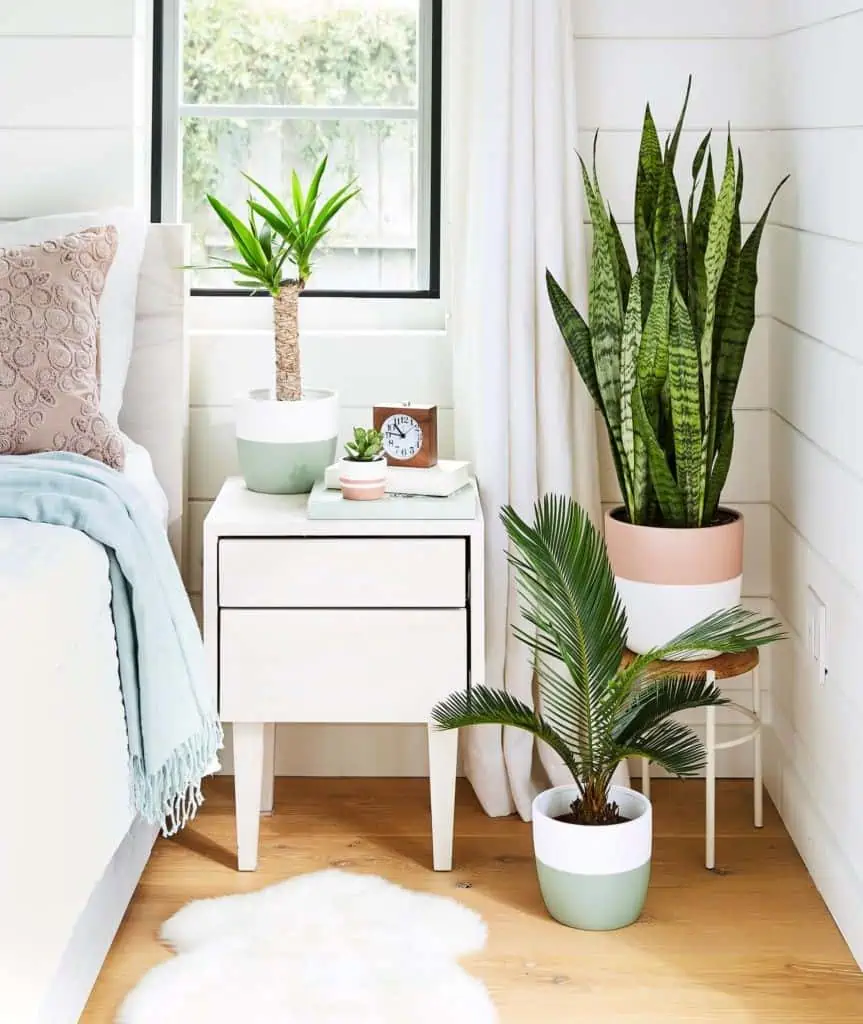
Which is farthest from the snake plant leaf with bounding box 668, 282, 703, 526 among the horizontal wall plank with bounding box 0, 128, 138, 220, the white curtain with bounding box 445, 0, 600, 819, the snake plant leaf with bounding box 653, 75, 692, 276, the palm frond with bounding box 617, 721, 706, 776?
the horizontal wall plank with bounding box 0, 128, 138, 220

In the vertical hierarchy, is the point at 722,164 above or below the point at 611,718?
above

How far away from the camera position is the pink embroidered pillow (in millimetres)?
2301

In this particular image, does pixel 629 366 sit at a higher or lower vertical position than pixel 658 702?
higher

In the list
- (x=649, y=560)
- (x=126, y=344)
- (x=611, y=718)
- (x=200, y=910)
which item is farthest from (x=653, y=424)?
(x=200, y=910)

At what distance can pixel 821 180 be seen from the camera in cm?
238

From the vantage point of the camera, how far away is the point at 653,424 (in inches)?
97.7

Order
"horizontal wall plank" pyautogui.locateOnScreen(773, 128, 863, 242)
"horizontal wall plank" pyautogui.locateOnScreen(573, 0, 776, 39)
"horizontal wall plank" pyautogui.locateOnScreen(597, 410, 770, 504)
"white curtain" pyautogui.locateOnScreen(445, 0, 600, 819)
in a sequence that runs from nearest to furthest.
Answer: "horizontal wall plank" pyautogui.locateOnScreen(773, 128, 863, 242) < "white curtain" pyautogui.locateOnScreen(445, 0, 600, 819) < "horizontal wall plank" pyautogui.locateOnScreen(573, 0, 776, 39) < "horizontal wall plank" pyautogui.locateOnScreen(597, 410, 770, 504)

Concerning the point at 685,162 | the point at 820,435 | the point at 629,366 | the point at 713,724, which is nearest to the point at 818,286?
the point at 820,435

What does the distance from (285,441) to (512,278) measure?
1.83 feet

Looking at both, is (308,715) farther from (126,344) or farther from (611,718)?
(126,344)

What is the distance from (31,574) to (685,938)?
1248 mm

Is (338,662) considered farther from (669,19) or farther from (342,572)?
(669,19)

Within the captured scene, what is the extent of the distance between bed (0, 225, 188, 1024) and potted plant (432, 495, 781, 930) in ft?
2.00

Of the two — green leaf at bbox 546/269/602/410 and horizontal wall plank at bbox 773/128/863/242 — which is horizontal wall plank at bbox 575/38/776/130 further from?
green leaf at bbox 546/269/602/410
